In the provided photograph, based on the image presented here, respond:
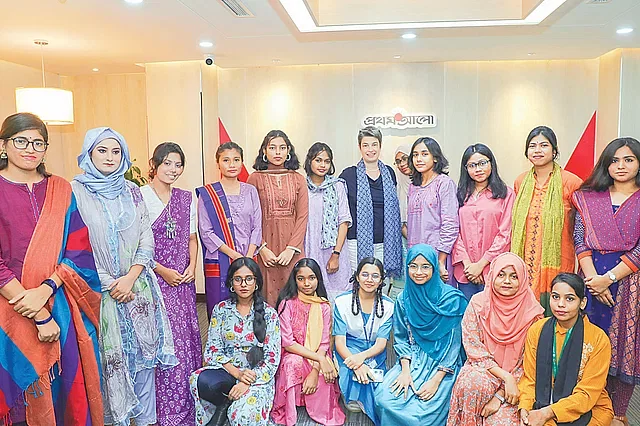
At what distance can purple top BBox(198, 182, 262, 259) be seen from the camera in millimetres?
3475

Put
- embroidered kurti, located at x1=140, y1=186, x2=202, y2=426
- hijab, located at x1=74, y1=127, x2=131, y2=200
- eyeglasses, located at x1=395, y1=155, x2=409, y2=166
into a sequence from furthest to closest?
eyeglasses, located at x1=395, y1=155, x2=409, y2=166 → embroidered kurti, located at x1=140, y1=186, x2=202, y2=426 → hijab, located at x1=74, y1=127, x2=131, y2=200

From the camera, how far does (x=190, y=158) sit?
576cm

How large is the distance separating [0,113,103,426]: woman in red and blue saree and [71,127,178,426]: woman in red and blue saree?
6.4 inches

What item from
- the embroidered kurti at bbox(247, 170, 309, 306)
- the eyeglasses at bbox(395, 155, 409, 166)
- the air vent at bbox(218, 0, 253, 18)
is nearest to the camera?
the air vent at bbox(218, 0, 253, 18)

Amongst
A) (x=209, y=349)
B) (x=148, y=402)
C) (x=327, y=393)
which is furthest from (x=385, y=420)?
(x=148, y=402)

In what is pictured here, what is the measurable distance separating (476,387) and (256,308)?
4.26 feet

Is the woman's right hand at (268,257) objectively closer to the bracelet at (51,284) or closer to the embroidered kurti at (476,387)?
the embroidered kurti at (476,387)

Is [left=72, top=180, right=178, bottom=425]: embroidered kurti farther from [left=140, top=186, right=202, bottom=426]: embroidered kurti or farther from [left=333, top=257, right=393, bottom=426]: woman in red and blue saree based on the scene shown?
[left=333, top=257, right=393, bottom=426]: woman in red and blue saree

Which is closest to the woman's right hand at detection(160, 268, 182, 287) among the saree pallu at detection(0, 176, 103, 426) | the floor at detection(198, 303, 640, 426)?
the saree pallu at detection(0, 176, 103, 426)

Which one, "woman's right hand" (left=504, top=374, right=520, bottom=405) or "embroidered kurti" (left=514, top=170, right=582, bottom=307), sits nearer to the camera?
"woman's right hand" (left=504, top=374, right=520, bottom=405)

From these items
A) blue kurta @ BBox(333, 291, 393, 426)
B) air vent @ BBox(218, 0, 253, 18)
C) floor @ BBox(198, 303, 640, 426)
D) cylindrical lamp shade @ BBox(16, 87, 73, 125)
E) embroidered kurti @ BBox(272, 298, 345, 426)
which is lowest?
floor @ BBox(198, 303, 640, 426)

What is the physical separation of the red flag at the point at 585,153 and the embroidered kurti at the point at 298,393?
406 centimetres

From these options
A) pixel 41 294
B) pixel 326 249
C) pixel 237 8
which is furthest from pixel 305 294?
pixel 237 8

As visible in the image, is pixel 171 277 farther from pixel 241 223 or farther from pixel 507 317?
pixel 507 317
